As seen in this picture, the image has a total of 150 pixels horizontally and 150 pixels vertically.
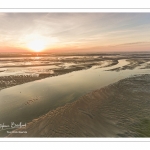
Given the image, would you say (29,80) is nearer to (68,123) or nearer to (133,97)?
(68,123)

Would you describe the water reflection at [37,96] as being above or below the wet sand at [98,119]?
above

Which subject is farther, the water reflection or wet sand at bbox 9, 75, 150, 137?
the water reflection

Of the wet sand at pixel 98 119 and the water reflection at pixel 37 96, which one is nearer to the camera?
the wet sand at pixel 98 119

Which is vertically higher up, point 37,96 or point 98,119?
point 37,96

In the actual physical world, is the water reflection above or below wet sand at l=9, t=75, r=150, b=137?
above

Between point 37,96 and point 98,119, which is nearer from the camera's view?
point 98,119
